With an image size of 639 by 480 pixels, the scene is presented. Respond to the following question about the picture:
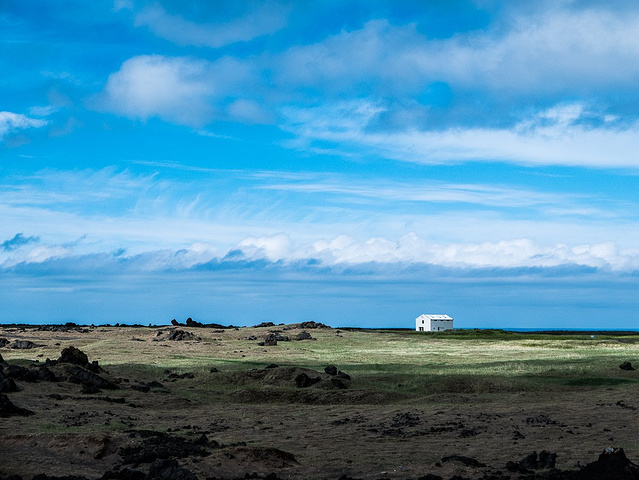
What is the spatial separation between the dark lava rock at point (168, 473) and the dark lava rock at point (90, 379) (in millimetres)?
19141

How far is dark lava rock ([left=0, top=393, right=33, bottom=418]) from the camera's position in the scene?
2359cm

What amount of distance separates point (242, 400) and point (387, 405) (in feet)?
24.3

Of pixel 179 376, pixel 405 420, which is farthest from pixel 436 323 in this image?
pixel 405 420

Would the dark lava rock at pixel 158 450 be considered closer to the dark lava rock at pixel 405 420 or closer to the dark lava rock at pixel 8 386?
the dark lava rock at pixel 405 420

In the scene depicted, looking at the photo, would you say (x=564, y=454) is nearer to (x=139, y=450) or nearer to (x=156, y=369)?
(x=139, y=450)

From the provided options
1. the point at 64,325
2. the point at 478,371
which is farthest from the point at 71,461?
the point at 64,325

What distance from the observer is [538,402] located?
98.5 feet

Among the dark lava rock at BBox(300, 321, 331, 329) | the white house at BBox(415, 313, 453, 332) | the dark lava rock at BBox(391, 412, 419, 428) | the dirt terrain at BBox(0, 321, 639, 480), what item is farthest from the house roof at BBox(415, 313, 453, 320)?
the dark lava rock at BBox(391, 412, 419, 428)

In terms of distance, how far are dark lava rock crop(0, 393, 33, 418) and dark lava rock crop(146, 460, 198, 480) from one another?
35.5 feet

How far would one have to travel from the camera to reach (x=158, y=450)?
17781 mm

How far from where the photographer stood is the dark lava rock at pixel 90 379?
33.2 metres

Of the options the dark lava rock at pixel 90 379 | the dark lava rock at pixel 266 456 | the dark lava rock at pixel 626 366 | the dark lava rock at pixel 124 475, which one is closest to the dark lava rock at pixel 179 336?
the dark lava rock at pixel 90 379

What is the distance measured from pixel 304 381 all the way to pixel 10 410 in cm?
1518

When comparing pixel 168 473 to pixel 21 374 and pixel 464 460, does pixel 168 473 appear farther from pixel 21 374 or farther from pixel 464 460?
pixel 21 374
